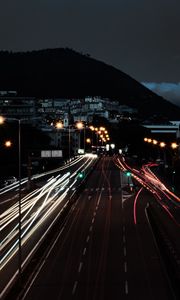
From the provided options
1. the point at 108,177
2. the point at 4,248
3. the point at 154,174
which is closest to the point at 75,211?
the point at 4,248

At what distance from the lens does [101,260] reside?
149 feet

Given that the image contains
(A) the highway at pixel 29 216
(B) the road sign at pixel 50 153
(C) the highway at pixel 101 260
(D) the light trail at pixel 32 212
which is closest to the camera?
(C) the highway at pixel 101 260

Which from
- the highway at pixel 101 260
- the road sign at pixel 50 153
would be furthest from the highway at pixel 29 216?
the road sign at pixel 50 153

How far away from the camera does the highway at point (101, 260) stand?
116ft

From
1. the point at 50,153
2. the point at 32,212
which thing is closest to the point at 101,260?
the point at 32,212

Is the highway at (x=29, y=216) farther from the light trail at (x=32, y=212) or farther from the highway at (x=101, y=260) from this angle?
the highway at (x=101, y=260)

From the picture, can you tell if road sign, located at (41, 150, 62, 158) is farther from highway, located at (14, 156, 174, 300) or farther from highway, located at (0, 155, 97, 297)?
highway, located at (14, 156, 174, 300)

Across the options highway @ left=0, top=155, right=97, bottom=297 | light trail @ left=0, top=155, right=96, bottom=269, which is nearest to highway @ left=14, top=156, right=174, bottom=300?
highway @ left=0, top=155, right=97, bottom=297

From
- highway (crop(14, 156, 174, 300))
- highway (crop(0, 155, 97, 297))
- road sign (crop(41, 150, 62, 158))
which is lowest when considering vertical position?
highway (crop(14, 156, 174, 300))

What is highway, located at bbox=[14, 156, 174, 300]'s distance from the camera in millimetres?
35469

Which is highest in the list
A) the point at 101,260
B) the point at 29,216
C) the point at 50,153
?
the point at 50,153

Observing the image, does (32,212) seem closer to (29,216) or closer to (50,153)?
(29,216)

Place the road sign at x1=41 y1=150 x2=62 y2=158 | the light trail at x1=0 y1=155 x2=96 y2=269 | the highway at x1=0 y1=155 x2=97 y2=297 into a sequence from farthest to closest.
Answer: the road sign at x1=41 y1=150 x2=62 y2=158 < the light trail at x1=0 y1=155 x2=96 y2=269 < the highway at x1=0 y1=155 x2=97 y2=297

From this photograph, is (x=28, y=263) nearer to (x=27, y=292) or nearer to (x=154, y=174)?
(x=27, y=292)
